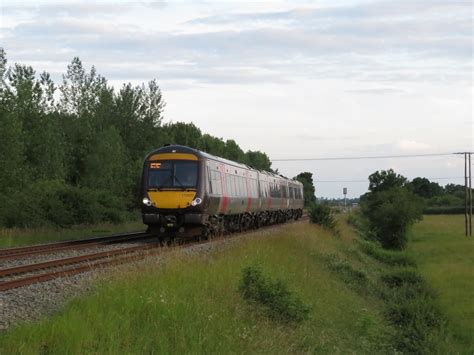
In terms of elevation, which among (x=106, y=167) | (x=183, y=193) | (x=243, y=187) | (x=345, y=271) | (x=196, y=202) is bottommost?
(x=345, y=271)

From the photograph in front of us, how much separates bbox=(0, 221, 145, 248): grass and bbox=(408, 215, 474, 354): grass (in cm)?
1433

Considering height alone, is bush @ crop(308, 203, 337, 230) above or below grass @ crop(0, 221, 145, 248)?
above

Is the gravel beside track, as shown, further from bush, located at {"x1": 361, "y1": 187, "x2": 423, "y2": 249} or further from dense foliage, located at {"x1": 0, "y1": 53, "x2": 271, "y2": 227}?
bush, located at {"x1": 361, "y1": 187, "x2": 423, "y2": 249}

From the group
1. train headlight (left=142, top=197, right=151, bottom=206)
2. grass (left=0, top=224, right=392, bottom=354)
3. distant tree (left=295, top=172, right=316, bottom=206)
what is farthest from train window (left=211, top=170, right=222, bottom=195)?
distant tree (left=295, top=172, right=316, bottom=206)

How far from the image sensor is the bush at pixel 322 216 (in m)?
39.3

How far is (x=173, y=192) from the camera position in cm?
2233

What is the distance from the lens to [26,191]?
34406mm

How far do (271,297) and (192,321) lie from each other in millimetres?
2801

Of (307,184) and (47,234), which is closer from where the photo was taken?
(47,234)

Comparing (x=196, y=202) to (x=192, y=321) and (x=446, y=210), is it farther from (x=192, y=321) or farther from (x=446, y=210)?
(x=446, y=210)

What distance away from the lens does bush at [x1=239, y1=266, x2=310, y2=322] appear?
1090cm

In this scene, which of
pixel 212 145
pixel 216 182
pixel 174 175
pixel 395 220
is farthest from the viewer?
pixel 212 145

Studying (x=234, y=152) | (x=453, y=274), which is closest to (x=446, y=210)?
(x=234, y=152)

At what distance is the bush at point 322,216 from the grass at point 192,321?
2414 cm
